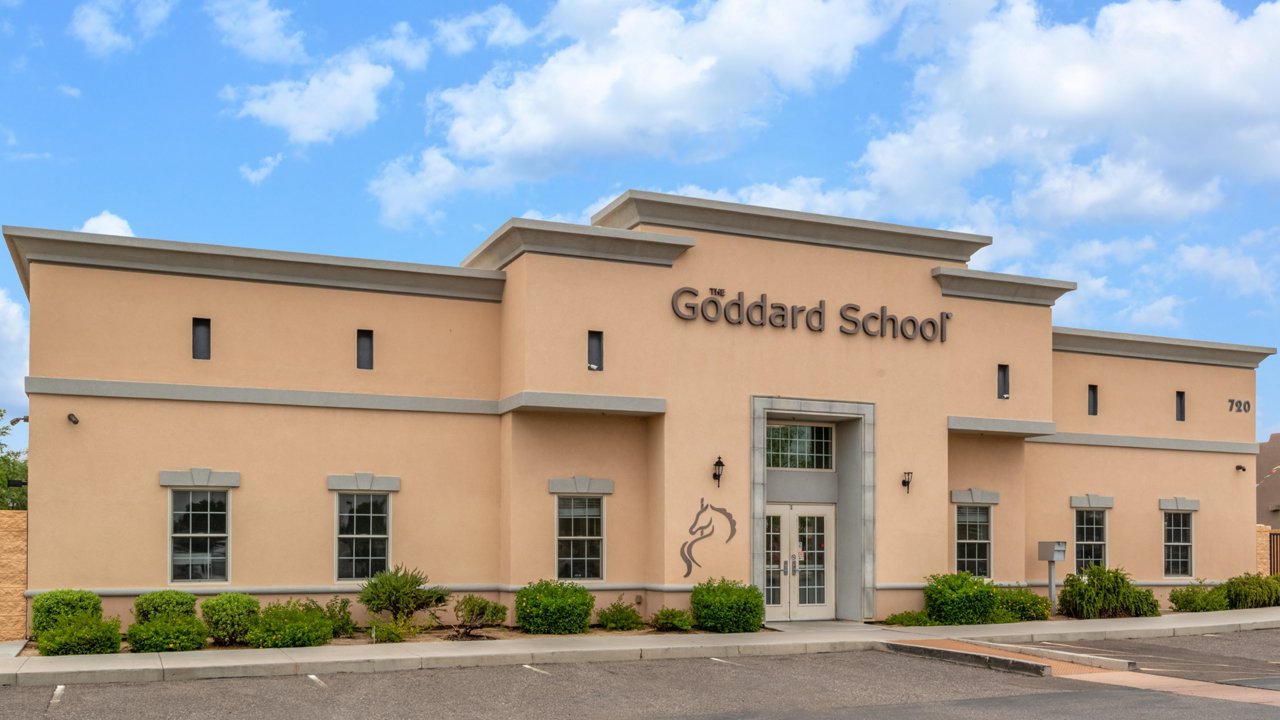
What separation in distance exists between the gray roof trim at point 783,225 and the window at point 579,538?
506 centimetres

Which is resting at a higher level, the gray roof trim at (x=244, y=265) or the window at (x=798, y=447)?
the gray roof trim at (x=244, y=265)

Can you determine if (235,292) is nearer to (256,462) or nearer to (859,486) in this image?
(256,462)

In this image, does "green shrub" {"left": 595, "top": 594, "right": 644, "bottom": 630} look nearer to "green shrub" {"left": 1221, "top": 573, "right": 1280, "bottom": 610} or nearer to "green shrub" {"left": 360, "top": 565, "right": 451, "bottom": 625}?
"green shrub" {"left": 360, "top": 565, "right": 451, "bottom": 625}

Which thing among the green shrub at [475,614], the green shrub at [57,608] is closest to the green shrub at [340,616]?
the green shrub at [475,614]

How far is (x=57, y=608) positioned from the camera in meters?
19.3

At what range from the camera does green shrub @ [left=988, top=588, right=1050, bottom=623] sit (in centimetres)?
2470

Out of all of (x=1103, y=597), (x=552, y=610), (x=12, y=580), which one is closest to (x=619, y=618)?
(x=552, y=610)

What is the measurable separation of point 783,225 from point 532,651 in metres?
9.42

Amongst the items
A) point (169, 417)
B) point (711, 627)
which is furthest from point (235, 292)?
point (711, 627)

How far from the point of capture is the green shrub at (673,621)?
2195 cm

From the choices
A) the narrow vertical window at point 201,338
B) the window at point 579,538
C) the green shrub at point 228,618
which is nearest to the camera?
the green shrub at point 228,618

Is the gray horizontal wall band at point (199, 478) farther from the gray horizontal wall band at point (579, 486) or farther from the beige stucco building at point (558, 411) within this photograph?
the gray horizontal wall band at point (579, 486)

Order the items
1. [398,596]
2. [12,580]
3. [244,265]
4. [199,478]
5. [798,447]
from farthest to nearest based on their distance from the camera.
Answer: [798,447] → [244,265] → [398,596] → [199,478] → [12,580]

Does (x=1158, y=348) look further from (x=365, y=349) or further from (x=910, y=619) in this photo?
(x=365, y=349)
